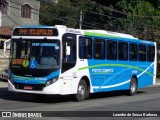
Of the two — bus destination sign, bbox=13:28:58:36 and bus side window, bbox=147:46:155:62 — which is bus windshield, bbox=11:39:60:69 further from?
bus side window, bbox=147:46:155:62

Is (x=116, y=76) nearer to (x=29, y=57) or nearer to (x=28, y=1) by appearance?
(x=29, y=57)

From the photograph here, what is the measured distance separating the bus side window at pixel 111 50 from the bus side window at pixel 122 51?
0.44m

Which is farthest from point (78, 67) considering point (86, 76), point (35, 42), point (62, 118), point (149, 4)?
point (149, 4)

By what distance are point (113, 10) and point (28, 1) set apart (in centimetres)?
896

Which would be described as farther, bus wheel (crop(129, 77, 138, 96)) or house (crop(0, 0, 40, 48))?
house (crop(0, 0, 40, 48))

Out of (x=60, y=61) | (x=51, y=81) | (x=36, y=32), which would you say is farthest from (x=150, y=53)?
(x=51, y=81)

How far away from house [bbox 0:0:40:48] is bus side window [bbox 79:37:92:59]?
21.9 metres

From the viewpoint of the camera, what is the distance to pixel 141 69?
942 inches

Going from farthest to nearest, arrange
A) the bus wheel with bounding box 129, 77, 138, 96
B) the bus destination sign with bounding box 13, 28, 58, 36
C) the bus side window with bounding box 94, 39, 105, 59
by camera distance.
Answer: the bus wheel with bounding box 129, 77, 138, 96
the bus side window with bounding box 94, 39, 105, 59
the bus destination sign with bounding box 13, 28, 58, 36

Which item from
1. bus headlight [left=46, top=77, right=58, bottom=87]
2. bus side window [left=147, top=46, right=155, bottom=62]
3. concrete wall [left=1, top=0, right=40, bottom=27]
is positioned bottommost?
bus headlight [left=46, top=77, right=58, bottom=87]

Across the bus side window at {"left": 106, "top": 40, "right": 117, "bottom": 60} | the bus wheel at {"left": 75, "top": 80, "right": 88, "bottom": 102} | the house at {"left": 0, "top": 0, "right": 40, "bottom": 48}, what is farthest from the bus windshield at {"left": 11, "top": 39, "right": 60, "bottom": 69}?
the house at {"left": 0, "top": 0, "right": 40, "bottom": 48}

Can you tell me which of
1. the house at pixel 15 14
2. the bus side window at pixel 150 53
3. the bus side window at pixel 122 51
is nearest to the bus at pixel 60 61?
the bus side window at pixel 122 51

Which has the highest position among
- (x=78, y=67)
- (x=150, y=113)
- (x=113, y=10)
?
(x=113, y=10)

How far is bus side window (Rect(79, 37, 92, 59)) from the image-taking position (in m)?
18.3
